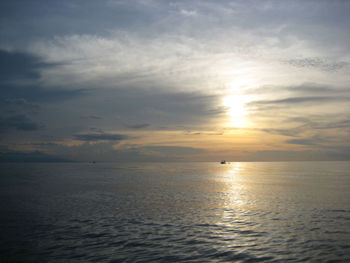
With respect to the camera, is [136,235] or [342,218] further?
[342,218]

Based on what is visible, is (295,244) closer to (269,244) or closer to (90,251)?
(269,244)

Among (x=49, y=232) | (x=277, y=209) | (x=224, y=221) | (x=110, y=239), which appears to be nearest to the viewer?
(x=110, y=239)

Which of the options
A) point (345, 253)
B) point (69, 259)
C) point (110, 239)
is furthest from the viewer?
point (110, 239)

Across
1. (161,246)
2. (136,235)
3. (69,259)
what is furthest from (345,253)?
(69,259)

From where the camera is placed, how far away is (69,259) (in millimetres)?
18656

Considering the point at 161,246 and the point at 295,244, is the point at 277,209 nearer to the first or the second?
the point at 295,244

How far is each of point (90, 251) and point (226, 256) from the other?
10.4 m

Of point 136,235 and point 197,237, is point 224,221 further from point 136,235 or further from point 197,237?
point 136,235

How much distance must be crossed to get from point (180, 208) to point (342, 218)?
20601 millimetres

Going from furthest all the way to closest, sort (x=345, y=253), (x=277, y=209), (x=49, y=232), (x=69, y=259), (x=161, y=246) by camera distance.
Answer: (x=277, y=209) < (x=49, y=232) < (x=161, y=246) < (x=345, y=253) < (x=69, y=259)

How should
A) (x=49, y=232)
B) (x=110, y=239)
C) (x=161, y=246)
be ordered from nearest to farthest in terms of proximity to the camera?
1. (x=161, y=246)
2. (x=110, y=239)
3. (x=49, y=232)

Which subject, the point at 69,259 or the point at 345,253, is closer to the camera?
the point at 69,259

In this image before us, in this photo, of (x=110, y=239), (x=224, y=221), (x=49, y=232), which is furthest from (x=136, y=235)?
(x=224, y=221)

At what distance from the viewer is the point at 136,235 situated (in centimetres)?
2453
